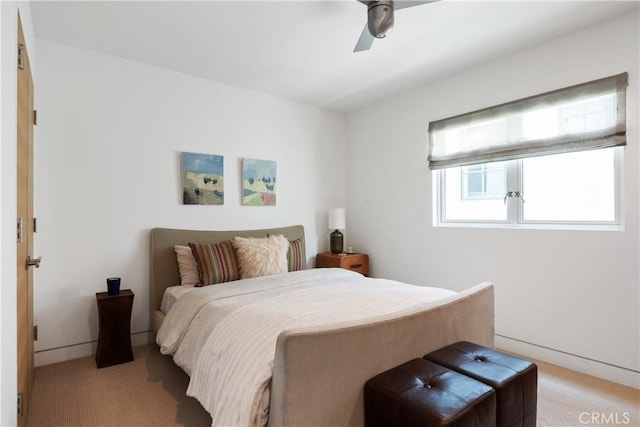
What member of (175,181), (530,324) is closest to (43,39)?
(175,181)

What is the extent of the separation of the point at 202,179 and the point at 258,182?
63 centimetres

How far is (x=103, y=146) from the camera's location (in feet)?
9.38

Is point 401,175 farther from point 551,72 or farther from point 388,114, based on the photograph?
point 551,72

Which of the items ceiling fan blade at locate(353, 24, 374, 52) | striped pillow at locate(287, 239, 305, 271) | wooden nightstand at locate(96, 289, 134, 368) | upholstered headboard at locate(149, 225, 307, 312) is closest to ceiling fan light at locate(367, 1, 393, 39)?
ceiling fan blade at locate(353, 24, 374, 52)

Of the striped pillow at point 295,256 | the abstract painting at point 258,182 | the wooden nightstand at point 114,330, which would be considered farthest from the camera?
the abstract painting at point 258,182

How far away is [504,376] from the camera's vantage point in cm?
148

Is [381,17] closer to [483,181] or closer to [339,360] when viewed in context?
[339,360]

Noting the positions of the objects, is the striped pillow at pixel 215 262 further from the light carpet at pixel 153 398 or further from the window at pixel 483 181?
the window at pixel 483 181

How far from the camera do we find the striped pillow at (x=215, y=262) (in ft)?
9.36

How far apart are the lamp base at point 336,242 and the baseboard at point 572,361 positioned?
6.32ft

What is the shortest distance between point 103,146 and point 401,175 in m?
2.99

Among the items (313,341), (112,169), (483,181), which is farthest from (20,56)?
(483,181)

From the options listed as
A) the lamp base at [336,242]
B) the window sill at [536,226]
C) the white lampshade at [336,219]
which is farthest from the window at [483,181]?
the lamp base at [336,242]

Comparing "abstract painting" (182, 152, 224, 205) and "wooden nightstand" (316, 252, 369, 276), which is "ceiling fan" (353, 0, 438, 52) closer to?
"abstract painting" (182, 152, 224, 205)
